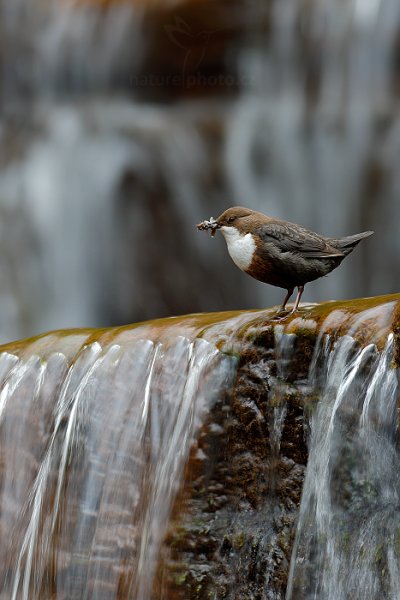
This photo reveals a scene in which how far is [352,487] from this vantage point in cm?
372

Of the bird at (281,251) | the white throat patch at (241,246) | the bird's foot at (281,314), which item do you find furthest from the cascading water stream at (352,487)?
the white throat patch at (241,246)

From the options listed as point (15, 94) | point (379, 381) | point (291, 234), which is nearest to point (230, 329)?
point (291, 234)

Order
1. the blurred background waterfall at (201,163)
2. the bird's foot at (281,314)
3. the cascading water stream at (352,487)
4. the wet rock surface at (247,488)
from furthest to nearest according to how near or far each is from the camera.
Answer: the blurred background waterfall at (201,163) → the bird's foot at (281,314) → the wet rock surface at (247,488) → the cascading water stream at (352,487)

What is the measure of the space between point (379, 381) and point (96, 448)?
145 centimetres

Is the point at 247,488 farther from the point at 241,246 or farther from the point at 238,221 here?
the point at 238,221

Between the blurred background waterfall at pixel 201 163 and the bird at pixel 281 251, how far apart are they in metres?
→ 3.70

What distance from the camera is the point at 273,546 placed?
154 inches

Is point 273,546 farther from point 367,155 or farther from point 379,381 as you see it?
point 367,155

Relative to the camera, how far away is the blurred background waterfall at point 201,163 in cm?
828

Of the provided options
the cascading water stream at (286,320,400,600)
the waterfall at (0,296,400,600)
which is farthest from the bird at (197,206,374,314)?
the cascading water stream at (286,320,400,600)

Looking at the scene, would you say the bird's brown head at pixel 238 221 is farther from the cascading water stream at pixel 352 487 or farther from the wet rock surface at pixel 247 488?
the cascading water stream at pixel 352 487

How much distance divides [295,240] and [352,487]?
1132mm

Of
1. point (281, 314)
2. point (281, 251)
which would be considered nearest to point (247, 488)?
point (281, 314)

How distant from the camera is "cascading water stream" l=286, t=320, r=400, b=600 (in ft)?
11.9
